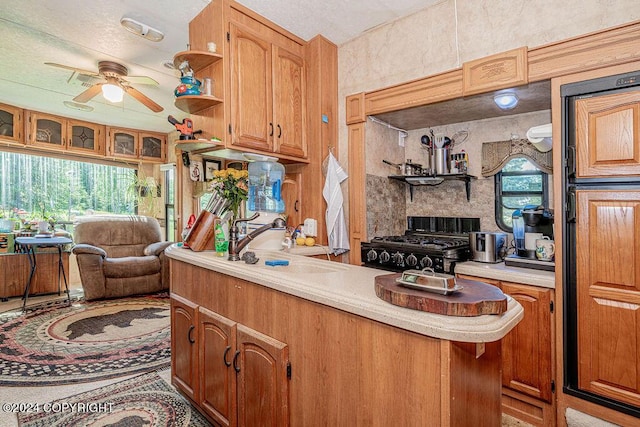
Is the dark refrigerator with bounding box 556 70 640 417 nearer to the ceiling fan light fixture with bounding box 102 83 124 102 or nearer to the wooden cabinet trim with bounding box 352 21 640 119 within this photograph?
the wooden cabinet trim with bounding box 352 21 640 119

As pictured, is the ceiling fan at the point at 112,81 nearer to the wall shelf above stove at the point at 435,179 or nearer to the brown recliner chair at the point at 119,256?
the brown recliner chair at the point at 119,256

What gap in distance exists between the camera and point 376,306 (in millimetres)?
982

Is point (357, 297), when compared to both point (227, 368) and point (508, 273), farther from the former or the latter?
point (508, 273)

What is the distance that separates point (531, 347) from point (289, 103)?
7.89 feet

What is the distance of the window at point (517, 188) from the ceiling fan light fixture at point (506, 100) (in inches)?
19.9

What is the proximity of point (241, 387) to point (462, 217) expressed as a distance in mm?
2220

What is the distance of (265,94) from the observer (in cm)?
254

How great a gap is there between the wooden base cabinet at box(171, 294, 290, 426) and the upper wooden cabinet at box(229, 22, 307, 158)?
124cm

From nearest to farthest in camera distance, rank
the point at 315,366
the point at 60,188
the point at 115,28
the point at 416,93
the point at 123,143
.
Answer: the point at 315,366, the point at 416,93, the point at 115,28, the point at 60,188, the point at 123,143

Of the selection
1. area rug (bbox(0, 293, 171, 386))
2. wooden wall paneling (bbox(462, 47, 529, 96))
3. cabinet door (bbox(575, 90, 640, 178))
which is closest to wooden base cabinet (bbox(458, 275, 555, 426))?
cabinet door (bbox(575, 90, 640, 178))

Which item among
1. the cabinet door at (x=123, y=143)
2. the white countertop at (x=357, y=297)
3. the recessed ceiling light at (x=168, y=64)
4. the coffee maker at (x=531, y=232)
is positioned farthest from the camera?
Result: the cabinet door at (x=123, y=143)

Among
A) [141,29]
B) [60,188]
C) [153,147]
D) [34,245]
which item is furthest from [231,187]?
[60,188]

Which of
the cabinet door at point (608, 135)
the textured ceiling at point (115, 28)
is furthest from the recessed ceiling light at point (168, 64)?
the cabinet door at point (608, 135)

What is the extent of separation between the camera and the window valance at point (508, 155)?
8.00ft
